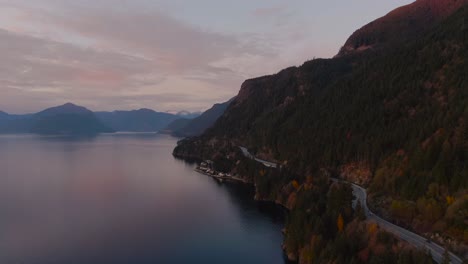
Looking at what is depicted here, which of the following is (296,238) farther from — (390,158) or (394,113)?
(394,113)

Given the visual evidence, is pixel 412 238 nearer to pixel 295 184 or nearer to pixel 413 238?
pixel 413 238

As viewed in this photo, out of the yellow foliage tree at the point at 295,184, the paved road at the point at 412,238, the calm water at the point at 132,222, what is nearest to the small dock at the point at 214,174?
the calm water at the point at 132,222

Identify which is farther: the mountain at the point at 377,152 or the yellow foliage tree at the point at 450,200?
the mountain at the point at 377,152

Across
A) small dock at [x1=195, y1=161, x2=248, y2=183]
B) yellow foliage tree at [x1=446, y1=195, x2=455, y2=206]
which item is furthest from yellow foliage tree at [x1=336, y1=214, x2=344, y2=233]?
small dock at [x1=195, y1=161, x2=248, y2=183]

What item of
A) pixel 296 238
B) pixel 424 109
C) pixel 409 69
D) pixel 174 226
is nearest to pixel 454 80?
pixel 424 109

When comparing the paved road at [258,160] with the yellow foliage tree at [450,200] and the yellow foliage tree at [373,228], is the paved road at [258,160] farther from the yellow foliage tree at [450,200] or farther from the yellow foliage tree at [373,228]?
the yellow foliage tree at [450,200]

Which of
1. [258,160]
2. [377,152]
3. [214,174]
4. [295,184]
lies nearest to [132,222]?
[295,184]
